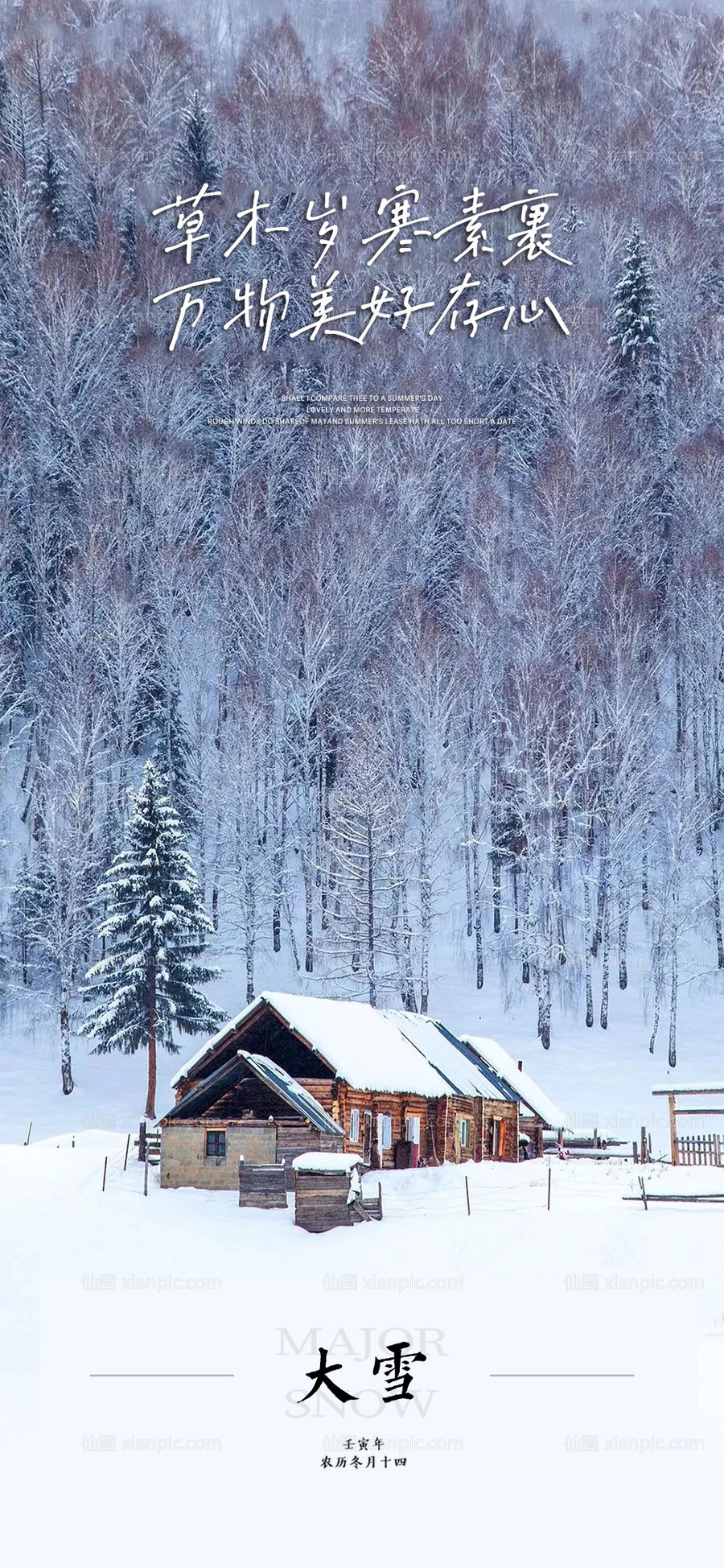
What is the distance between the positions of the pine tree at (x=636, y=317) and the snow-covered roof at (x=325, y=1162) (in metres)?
53.7

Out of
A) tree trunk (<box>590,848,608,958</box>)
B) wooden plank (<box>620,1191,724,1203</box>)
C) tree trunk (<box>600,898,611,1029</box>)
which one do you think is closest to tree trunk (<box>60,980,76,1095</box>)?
tree trunk (<box>600,898,611,1029</box>)

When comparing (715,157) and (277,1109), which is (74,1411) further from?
(715,157)

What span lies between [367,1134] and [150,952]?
11.1 m

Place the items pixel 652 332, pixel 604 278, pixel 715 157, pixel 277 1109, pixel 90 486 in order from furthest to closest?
pixel 715 157 < pixel 604 278 < pixel 652 332 < pixel 90 486 < pixel 277 1109

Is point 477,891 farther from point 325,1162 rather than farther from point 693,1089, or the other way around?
point 325,1162

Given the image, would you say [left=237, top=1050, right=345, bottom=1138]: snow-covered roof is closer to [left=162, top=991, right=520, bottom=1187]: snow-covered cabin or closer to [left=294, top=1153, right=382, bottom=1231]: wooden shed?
[left=162, top=991, right=520, bottom=1187]: snow-covered cabin

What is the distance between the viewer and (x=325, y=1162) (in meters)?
29.7

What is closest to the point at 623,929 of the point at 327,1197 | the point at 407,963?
the point at 407,963

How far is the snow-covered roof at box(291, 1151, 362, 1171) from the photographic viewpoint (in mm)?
29359

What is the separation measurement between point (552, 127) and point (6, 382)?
41.2 meters

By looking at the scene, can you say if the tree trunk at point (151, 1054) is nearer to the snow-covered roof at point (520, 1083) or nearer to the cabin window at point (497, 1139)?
the snow-covered roof at point (520, 1083)

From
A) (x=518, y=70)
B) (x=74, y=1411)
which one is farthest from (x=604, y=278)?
(x=74, y=1411)

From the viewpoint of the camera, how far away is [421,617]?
5866 centimetres

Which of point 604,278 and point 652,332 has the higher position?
point 604,278
